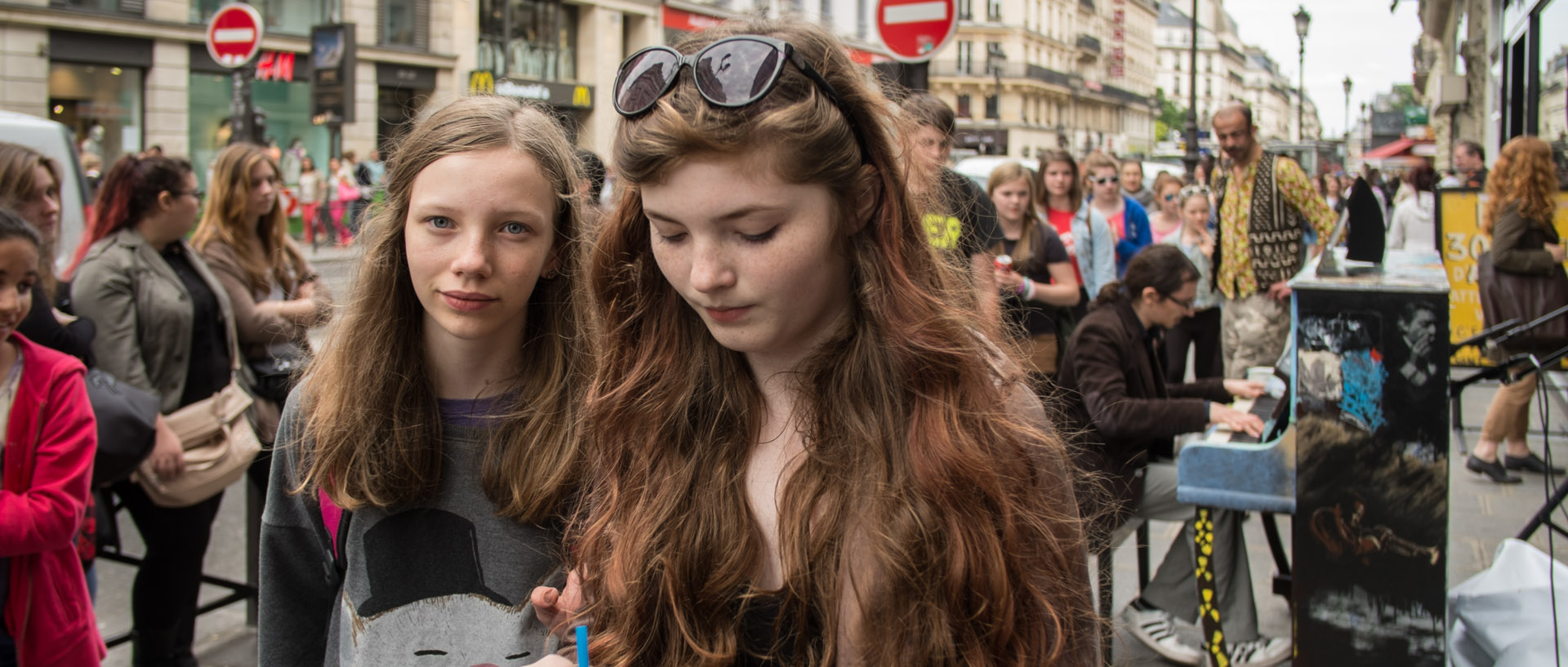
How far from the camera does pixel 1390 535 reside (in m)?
3.40

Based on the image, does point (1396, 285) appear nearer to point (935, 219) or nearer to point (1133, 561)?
point (935, 219)

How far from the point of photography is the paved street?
455 cm

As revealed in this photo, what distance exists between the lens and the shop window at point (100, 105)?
20.5 meters

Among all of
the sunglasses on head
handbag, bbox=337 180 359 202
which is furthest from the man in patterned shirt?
handbag, bbox=337 180 359 202

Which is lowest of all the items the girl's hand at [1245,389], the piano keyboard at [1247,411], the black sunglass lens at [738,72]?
the piano keyboard at [1247,411]

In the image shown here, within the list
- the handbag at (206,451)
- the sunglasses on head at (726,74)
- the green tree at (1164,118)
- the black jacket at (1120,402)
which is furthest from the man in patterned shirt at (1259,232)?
the green tree at (1164,118)

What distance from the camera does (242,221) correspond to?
4.80 metres

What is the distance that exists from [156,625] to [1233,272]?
5.81m

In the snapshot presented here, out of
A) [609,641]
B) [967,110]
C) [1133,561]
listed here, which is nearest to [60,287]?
[609,641]

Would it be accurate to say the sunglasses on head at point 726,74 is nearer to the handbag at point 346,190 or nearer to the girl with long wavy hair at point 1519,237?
the girl with long wavy hair at point 1519,237

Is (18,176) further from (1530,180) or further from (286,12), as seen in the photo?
(286,12)

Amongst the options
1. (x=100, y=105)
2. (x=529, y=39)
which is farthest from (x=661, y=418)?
(x=529, y=39)

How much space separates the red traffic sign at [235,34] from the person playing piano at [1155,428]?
10.3 metres

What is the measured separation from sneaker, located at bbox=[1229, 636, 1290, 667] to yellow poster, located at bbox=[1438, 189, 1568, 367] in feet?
17.4
